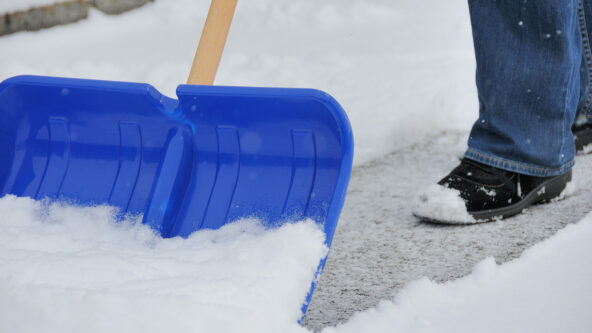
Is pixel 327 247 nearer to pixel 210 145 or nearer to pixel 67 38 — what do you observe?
pixel 210 145

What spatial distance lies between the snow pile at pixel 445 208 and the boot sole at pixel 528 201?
1 centimetres

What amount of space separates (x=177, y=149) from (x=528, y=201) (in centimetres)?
95

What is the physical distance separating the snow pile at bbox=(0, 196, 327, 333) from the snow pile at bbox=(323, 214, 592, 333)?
149mm

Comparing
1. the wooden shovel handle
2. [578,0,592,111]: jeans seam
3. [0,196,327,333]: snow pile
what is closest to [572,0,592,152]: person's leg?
[578,0,592,111]: jeans seam

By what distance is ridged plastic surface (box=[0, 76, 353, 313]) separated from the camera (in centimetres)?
116

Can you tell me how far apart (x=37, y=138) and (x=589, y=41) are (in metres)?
1.57

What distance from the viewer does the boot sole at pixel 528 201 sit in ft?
5.05

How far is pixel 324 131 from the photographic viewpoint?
114 centimetres

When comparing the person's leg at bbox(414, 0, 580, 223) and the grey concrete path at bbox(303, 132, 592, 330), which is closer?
the grey concrete path at bbox(303, 132, 592, 330)

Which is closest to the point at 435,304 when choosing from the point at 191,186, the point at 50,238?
the point at 191,186

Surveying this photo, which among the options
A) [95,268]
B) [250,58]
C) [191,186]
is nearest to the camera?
[95,268]

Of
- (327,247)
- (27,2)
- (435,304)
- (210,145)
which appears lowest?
(435,304)

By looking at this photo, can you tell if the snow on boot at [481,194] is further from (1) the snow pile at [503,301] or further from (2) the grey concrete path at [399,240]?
(1) the snow pile at [503,301]

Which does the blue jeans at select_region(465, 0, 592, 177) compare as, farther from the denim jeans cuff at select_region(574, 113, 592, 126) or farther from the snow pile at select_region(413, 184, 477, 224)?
the denim jeans cuff at select_region(574, 113, 592, 126)
